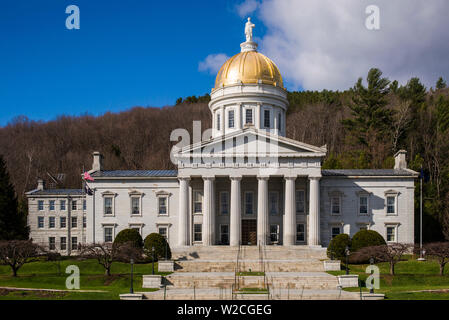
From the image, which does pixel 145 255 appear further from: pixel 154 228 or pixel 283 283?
pixel 283 283

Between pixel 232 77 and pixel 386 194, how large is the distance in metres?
21.7

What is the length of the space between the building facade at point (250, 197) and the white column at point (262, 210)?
96mm

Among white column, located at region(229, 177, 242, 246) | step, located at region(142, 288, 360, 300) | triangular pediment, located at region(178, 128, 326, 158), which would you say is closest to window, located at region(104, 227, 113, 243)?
triangular pediment, located at region(178, 128, 326, 158)

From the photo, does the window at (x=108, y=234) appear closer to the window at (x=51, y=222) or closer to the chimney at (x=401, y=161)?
the window at (x=51, y=222)

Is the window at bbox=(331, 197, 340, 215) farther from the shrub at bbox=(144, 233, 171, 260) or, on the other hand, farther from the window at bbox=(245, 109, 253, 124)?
the shrub at bbox=(144, 233, 171, 260)

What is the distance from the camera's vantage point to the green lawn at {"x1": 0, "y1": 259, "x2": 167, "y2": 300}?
1067 inches

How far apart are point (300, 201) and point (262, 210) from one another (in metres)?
5.42

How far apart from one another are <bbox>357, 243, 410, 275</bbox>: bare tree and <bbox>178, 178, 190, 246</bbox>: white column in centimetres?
1651

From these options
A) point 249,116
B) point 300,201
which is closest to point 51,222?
point 249,116

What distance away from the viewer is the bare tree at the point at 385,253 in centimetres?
3538

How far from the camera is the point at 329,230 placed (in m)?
49.7

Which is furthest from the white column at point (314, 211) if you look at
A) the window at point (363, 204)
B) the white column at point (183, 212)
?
the white column at point (183, 212)
